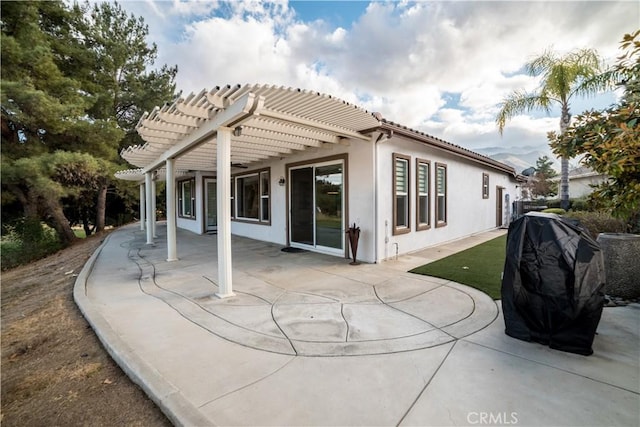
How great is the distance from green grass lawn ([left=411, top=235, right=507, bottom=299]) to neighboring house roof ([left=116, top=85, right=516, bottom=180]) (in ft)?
9.99

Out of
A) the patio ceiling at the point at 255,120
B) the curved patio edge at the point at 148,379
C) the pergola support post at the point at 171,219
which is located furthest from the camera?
the pergola support post at the point at 171,219

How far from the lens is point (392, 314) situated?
373 centimetres

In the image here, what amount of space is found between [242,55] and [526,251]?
8307 millimetres

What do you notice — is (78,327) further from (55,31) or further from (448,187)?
(55,31)

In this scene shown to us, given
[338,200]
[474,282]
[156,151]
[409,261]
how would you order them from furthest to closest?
[156,151] → [338,200] → [409,261] → [474,282]

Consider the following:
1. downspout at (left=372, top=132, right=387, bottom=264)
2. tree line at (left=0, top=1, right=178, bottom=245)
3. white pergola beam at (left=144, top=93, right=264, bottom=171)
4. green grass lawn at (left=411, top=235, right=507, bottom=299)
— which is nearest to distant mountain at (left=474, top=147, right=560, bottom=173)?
green grass lawn at (left=411, top=235, right=507, bottom=299)

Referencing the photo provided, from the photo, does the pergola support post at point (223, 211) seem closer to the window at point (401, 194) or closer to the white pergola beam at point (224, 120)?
the white pergola beam at point (224, 120)

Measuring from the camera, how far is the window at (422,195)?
A: 782 cm

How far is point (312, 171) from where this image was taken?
7945 mm

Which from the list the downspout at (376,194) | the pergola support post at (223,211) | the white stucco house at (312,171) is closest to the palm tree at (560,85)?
the white stucco house at (312,171)

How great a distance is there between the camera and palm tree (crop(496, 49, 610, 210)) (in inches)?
391

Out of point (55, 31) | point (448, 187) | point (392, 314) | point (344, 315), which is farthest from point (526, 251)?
point (55, 31)

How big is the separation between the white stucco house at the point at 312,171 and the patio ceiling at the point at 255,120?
0.06 feet

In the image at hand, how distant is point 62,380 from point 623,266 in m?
7.06
